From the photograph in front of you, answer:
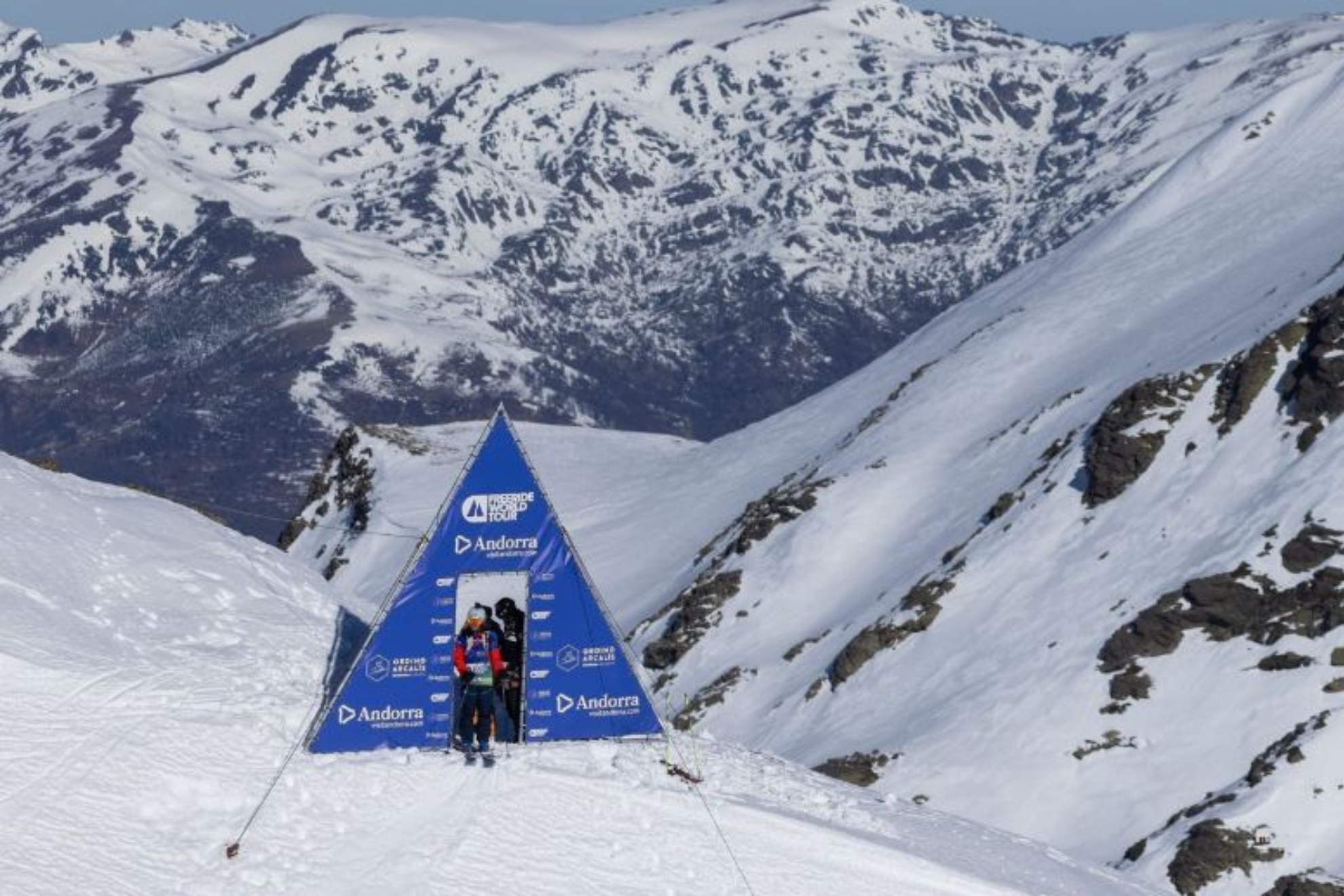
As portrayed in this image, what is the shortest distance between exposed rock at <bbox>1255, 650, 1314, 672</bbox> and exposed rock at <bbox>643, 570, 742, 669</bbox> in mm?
30679

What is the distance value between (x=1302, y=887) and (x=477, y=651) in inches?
1453

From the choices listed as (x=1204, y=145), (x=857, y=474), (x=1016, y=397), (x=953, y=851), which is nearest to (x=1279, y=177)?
(x=1204, y=145)

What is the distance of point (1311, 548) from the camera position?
7425 cm

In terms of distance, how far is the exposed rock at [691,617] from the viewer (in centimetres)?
9594

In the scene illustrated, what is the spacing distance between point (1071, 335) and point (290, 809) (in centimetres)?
9296

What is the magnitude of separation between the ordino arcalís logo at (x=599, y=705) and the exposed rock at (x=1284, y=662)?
46700 mm

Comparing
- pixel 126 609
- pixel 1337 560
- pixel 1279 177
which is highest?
pixel 1279 177

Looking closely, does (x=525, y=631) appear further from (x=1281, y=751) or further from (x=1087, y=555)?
(x=1087, y=555)

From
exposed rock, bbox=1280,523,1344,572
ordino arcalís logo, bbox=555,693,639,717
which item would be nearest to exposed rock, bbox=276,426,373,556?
exposed rock, bbox=1280,523,1344,572

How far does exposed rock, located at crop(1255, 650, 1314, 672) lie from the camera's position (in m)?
69.6

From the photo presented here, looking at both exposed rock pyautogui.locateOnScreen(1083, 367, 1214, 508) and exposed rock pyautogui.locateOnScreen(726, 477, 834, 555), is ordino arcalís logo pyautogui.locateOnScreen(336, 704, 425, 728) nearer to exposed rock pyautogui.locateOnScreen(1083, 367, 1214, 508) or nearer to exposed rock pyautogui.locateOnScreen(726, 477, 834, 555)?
exposed rock pyautogui.locateOnScreen(1083, 367, 1214, 508)

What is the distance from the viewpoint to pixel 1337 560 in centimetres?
7294

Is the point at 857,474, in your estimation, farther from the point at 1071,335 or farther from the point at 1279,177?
the point at 1279,177

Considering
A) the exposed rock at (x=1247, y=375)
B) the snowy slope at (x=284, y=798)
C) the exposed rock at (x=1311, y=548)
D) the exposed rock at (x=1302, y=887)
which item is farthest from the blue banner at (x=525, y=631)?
the exposed rock at (x=1247, y=375)
